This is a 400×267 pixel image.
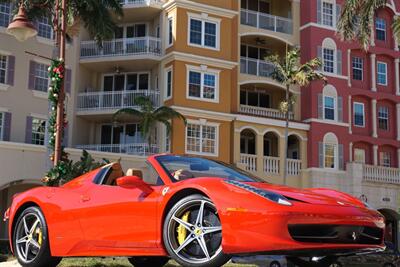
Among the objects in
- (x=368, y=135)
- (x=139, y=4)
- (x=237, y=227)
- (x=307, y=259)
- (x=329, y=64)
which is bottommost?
(x=307, y=259)

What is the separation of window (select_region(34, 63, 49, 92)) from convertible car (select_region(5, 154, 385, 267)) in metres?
25.7

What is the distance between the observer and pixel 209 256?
19.0 ft

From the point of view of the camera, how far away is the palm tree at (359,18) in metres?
23.3

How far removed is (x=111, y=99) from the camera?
3462cm

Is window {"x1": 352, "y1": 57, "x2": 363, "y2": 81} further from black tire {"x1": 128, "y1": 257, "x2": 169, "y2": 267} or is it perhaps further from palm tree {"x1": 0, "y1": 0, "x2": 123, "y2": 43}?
black tire {"x1": 128, "y1": 257, "x2": 169, "y2": 267}

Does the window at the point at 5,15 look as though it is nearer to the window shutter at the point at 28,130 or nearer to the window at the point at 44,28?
the window at the point at 44,28

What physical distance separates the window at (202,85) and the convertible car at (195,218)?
2630 centimetres

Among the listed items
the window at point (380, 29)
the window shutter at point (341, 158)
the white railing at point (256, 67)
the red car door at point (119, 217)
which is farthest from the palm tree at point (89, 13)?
the red car door at point (119, 217)

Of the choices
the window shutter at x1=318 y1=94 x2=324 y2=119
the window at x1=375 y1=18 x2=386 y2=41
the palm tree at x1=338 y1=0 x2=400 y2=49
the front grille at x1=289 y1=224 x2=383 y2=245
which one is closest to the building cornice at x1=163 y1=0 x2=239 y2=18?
the window shutter at x1=318 y1=94 x2=324 y2=119

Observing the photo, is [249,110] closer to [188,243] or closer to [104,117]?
[104,117]

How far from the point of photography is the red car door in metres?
6.28

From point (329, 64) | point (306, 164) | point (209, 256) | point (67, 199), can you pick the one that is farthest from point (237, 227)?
point (329, 64)

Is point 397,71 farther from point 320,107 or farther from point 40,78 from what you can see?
point 40,78

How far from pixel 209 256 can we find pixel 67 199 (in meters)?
2.36
